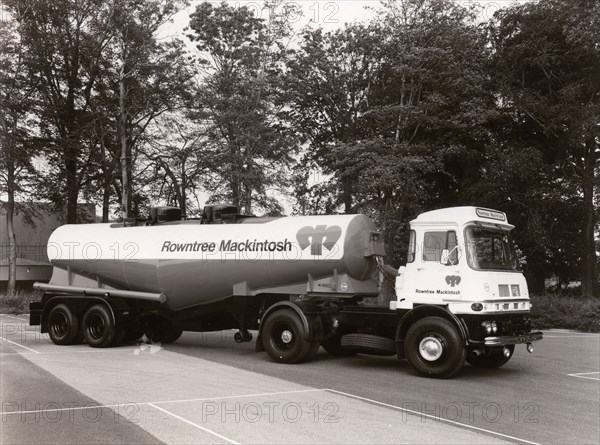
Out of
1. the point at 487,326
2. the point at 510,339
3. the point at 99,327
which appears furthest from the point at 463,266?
the point at 99,327

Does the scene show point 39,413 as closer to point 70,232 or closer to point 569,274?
point 70,232

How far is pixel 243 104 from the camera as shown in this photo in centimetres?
3198

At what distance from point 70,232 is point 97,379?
7.19 metres

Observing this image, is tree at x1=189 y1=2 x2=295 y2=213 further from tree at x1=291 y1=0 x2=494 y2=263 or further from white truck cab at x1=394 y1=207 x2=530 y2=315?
white truck cab at x1=394 y1=207 x2=530 y2=315

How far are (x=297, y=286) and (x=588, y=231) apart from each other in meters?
22.3

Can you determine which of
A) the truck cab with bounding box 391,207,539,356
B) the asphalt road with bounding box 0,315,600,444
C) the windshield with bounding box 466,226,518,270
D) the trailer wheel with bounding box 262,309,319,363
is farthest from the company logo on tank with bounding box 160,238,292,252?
the windshield with bounding box 466,226,518,270

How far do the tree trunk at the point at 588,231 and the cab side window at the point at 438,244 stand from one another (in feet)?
68.2

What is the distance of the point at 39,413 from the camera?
27.5 ft

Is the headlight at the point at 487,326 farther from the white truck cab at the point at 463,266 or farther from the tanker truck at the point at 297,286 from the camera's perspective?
the white truck cab at the point at 463,266

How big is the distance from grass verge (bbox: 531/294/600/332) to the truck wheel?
12.2m

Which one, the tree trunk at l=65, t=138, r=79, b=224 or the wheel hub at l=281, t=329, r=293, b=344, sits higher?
the tree trunk at l=65, t=138, r=79, b=224

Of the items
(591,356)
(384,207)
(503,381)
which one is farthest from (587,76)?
(503,381)

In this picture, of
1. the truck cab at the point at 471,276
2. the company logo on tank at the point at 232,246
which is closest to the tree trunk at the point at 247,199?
the company logo on tank at the point at 232,246

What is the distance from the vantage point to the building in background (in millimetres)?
37125
